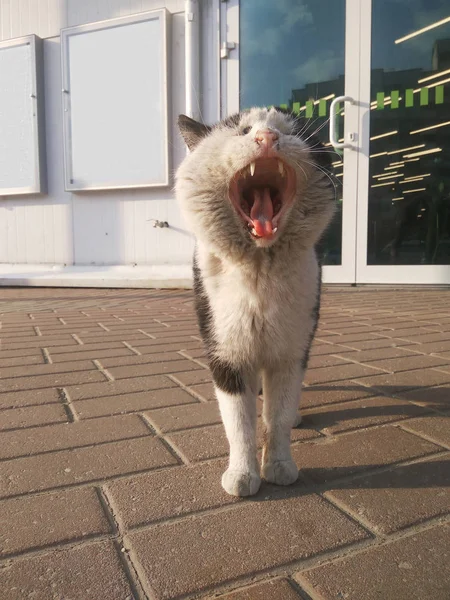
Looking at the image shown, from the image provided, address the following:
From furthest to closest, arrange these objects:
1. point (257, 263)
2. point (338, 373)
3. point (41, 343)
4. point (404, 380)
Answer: point (41, 343) → point (338, 373) → point (404, 380) → point (257, 263)

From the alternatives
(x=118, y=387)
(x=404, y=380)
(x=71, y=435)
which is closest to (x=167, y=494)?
(x=71, y=435)

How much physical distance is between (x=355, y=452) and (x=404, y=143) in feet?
14.9

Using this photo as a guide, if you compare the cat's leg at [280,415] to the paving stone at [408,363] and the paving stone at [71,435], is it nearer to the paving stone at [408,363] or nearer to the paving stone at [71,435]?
the paving stone at [71,435]

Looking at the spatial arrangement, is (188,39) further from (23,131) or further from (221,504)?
(221,504)

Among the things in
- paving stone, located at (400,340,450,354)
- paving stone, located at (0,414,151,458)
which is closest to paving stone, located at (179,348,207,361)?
paving stone, located at (0,414,151,458)

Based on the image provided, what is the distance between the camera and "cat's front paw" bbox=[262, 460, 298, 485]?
132 cm

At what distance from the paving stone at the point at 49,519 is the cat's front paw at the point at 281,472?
0.45 m

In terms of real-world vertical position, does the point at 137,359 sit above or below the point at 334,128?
below

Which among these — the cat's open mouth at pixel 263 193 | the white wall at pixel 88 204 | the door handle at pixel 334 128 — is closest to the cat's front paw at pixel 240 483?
the cat's open mouth at pixel 263 193

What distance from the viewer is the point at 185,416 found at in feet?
5.93

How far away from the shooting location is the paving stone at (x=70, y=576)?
914mm

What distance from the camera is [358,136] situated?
5.18 meters

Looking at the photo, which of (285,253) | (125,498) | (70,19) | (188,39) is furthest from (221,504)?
(70,19)

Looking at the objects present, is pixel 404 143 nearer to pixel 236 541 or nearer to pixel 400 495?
pixel 400 495
